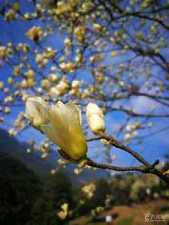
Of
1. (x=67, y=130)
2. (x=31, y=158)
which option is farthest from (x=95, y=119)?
(x=31, y=158)

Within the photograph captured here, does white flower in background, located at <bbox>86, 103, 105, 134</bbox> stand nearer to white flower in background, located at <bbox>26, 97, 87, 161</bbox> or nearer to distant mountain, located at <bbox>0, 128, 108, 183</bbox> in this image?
white flower in background, located at <bbox>26, 97, 87, 161</bbox>

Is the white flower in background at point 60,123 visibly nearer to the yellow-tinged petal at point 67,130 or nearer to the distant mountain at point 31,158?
the yellow-tinged petal at point 67,130

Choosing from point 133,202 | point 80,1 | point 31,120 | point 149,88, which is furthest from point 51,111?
point 133,202

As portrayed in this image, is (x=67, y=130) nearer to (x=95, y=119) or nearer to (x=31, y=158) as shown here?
(x=95, y=119)

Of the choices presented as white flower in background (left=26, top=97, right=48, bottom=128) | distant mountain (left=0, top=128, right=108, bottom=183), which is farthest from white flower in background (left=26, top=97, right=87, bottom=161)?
distant mountain (left=0, top=128, right=108, bottom=183)

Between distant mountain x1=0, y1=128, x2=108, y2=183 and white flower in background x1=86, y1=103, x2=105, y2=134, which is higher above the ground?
distant mountain x1=0, y1=128, x2=108, y2=183

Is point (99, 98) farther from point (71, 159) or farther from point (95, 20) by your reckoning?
point (71, 159)
